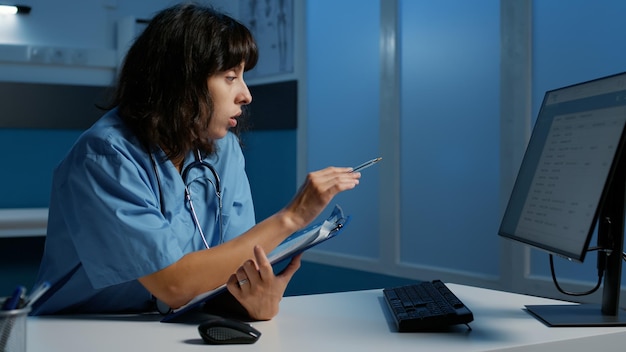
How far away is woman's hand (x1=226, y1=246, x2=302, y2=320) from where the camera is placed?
129 cm

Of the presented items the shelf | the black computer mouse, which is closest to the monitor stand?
the black computer mouse

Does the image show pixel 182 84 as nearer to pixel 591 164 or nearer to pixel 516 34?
pixel 591 164

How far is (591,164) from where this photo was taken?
1197mm

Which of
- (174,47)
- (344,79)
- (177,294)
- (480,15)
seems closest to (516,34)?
(480,15)

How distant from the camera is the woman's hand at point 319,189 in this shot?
1.38m

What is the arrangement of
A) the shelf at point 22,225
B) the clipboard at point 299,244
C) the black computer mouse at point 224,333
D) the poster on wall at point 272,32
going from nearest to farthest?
the black computer mouse at point 224,333 < the clipboard at point 299,244 < the shelf at point 22,225 < the poster on wall at point 272,32

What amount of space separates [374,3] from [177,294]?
245 centimetres

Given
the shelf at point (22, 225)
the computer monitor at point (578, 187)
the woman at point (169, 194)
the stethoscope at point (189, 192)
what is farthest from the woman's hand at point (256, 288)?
the shelf at point (22, 225)

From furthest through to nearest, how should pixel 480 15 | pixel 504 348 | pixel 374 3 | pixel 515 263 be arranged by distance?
pixel 374 3 → pixel 480 15 → pixel 515 263 → pixel 504 348

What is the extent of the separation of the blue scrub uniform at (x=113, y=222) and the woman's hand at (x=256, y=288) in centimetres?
9

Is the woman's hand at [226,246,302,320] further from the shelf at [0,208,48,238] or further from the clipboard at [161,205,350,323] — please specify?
the shelf at [0,208,48,238]

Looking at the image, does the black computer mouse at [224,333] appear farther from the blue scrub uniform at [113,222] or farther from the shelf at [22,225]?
the shelf at [22,225]

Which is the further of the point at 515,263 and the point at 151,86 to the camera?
the point at 515,263

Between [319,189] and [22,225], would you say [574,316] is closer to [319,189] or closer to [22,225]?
[319,189]
